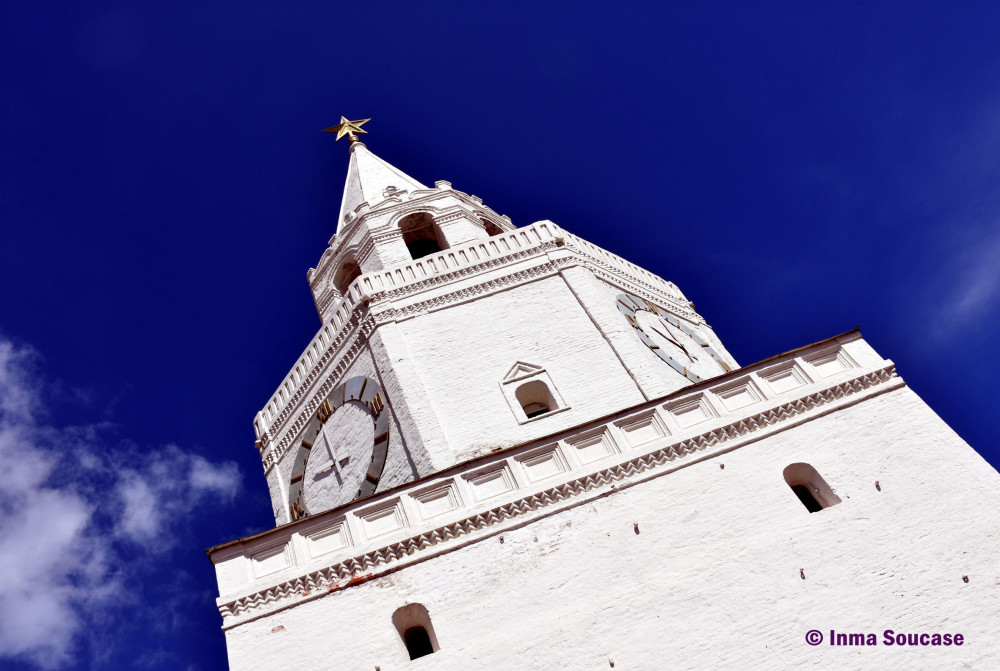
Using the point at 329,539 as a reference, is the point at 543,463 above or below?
below

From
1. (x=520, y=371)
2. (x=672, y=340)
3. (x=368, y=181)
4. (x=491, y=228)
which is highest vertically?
(x=368, y=181)

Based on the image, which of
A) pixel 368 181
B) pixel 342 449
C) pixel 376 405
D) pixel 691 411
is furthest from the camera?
pixel 368 181

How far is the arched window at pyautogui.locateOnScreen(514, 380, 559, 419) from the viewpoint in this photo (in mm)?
17703

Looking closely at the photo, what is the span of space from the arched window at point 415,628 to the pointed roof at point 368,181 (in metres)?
15.0

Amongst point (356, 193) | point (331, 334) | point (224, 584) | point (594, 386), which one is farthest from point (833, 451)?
point (356, 193)

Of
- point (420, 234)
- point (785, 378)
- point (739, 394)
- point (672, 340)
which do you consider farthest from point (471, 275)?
point (785, 378)

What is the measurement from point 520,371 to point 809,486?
20.3ft

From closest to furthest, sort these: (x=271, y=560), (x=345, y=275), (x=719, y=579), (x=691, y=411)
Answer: (x=719, y=579)
(x=271, y=560)
(x=691, y=411)
(x=345, y=275)

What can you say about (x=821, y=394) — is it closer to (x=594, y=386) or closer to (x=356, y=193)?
(x=594, y=386)

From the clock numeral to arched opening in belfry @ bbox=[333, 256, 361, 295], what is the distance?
22.4ft

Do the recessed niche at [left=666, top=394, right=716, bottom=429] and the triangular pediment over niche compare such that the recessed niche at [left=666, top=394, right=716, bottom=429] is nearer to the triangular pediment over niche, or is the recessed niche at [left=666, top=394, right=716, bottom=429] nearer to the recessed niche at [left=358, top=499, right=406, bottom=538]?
the triangular pediment over niche

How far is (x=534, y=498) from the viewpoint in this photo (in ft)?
45.9

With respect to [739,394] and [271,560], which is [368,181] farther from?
[271,560]

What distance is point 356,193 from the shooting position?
92.0 ft
